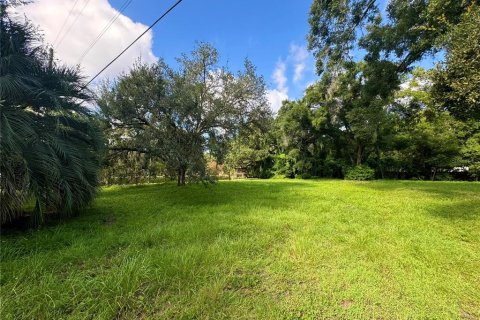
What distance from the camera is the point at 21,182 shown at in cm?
330

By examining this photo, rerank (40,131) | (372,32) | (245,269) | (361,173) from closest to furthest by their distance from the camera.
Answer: (245,269), (40,131), (372,32), (361,173)

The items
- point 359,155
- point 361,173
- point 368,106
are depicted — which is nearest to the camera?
point 368,106

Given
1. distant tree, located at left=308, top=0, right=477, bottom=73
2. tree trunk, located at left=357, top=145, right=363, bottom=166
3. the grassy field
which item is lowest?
Result: the grassy field

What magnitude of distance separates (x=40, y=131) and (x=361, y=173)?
1805 cm

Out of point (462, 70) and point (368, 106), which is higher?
point (368, 106)

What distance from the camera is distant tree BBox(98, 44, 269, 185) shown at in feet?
22.7

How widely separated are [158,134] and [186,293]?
18.6 ft

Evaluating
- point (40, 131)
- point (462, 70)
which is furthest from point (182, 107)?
point (462, 70)

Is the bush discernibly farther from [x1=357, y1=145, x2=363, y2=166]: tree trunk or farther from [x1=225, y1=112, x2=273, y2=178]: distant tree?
[x1=225, y1=112, x2=273, y2=178]: distant tree

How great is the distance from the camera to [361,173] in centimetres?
1677

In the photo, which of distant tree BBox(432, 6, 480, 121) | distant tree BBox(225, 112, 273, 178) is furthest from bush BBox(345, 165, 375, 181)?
distant tree BBox(432, 6, 480, 121)

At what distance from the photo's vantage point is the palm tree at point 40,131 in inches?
129

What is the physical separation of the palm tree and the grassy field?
656 millimetres

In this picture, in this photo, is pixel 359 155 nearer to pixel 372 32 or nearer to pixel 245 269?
pixel 372 32
